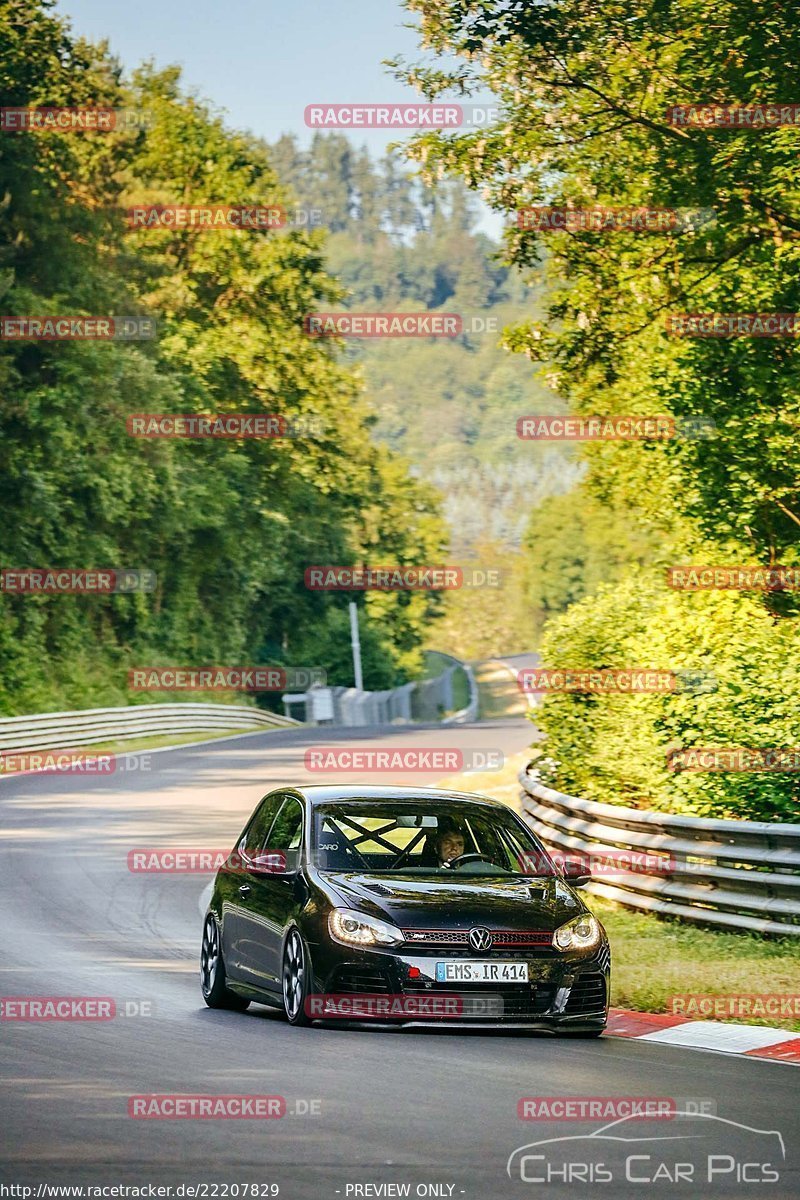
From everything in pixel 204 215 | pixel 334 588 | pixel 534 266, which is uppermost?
pixel 204 215

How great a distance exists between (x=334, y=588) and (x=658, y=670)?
6797 cm

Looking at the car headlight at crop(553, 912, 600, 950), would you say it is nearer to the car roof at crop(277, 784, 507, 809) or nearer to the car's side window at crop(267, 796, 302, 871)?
the car roof at crop(277, 784, 507, 809)

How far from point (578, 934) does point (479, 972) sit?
26.2 inches

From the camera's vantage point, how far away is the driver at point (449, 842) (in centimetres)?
1156

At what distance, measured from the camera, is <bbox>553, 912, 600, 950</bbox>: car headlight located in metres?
10.4

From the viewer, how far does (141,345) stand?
6494 cm

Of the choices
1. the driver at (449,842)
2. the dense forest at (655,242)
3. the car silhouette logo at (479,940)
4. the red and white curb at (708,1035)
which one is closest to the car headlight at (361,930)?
the car silhouette logo at (479,940)

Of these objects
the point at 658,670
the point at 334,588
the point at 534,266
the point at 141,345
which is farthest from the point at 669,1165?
the point at 334,588

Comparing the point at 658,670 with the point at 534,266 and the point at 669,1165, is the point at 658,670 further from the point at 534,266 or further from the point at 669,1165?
the point at 669,1165

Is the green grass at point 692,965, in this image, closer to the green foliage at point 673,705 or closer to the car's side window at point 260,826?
the green foliage at point 673,705

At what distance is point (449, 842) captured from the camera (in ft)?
38.1

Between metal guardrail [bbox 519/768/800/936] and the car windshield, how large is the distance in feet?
8.69

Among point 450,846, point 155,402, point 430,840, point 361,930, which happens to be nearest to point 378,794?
point 430,840

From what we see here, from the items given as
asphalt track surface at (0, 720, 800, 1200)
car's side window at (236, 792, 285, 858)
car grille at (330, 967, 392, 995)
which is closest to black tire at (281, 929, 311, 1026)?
asphalt track surface at (0, 720, 800, 1200)
